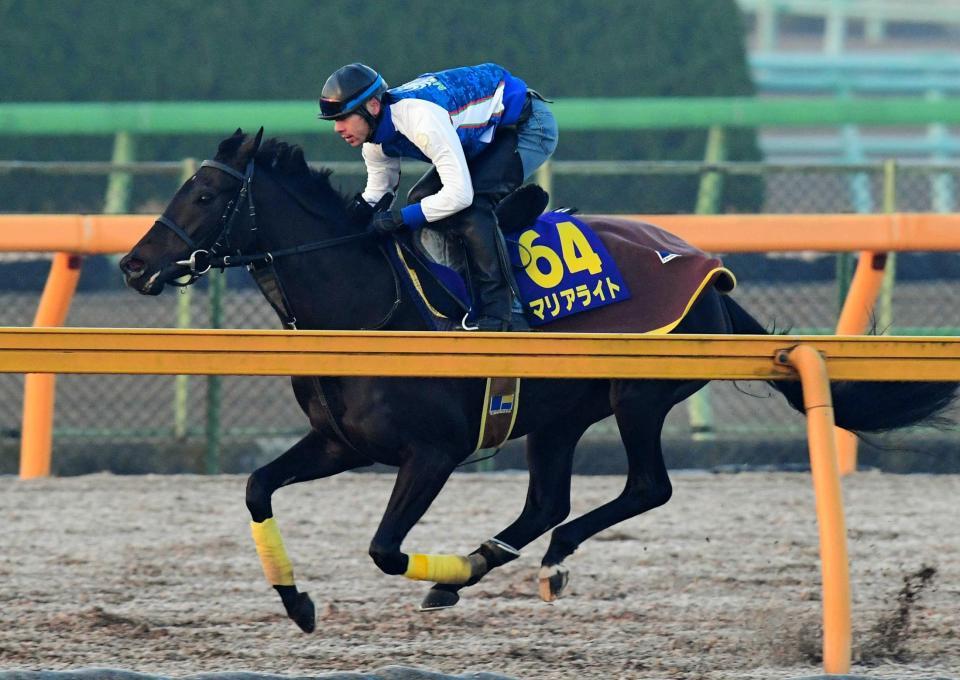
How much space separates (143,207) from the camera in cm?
1055

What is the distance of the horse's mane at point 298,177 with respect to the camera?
4.88 meters

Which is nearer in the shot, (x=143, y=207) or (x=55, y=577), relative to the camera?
(x=55, y=577)

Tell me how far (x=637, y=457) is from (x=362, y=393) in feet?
3.29

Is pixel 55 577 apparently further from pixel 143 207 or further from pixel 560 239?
pixel 143 207

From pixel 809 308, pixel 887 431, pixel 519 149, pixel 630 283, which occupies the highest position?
pixel 809 308

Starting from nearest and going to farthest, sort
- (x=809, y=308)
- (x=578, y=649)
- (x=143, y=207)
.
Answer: (x=578, y=649) → (x=809, y=308) → (x=143, y=207)

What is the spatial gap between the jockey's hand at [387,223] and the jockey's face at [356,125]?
229 millimetres

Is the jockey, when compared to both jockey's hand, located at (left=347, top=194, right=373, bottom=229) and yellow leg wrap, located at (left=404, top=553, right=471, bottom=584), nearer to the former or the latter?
jockey's hand, located at (left=347, top=194, right=373, bottom=229)

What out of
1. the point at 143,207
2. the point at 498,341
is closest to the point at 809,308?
the point at 143,207

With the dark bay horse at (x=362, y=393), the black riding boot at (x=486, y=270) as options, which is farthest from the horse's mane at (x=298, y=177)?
the black riding boot at (x=486, y=270)

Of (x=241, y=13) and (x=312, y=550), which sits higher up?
(x=241, y=13)

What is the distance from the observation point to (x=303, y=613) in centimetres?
465

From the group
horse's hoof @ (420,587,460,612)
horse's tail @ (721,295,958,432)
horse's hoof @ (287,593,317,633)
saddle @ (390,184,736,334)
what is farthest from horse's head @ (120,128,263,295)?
horse's tail @ (721,295,958,432)

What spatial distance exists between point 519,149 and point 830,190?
904 cm
